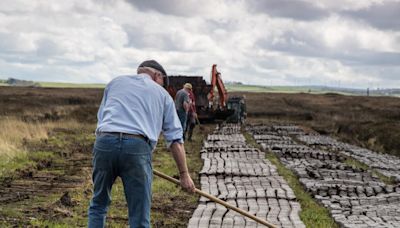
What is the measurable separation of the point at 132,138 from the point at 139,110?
25cm

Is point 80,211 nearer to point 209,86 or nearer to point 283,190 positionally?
point 283,190

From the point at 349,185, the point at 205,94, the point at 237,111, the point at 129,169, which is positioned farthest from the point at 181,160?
the point at 237,111

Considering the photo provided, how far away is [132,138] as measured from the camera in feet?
18.5

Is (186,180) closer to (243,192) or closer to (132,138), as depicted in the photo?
(132,138)

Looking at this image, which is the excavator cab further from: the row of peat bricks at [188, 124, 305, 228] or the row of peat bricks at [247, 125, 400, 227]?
the row of peat bricks at [188, 124, 305, 228]

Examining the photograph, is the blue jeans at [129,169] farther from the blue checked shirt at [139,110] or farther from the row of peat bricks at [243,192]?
the row of peat bricks at [243,192]

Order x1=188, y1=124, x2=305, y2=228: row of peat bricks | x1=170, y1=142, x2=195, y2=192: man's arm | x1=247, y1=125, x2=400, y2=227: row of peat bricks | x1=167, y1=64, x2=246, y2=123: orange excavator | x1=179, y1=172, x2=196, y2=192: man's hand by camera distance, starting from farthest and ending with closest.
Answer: x1=167, y1=64, x2=246, y2=123: orange excavator → x1=247, y1=125, x2=400, y2=227: row of peat bricks → x1=188, y1=124, x2=305, y2=228: row of peat bricks → x1=179, y1=172, x2=196, y2=192: man's hand → x1=170, y1=142, x2=195, y2=192: man's arm

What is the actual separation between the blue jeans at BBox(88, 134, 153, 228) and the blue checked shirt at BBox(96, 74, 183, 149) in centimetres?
11

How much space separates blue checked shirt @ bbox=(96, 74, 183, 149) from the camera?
5.68 m

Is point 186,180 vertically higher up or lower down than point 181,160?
lower down

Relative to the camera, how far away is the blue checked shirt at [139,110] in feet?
18.6

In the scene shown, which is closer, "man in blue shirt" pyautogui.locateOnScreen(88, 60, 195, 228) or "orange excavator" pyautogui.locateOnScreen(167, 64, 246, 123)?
"man in blue shirt" pyautogui.locateOnScreen(88, 60, 195, 228)

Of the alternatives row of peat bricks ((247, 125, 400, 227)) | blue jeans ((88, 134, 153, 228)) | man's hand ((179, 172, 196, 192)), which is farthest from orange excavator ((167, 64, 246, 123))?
blue jeans ((88, 134, 153, 228))

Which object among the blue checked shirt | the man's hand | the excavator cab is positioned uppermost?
the blue checked shirt
